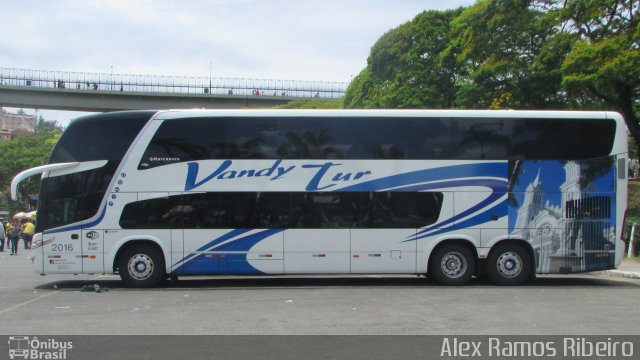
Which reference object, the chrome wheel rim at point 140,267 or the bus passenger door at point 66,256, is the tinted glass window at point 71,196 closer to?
the bus passenger door at point 66,256

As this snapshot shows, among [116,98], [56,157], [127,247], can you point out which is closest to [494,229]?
[127,247]

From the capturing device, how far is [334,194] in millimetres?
13891

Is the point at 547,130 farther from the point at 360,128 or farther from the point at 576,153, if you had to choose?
the point at 360,128

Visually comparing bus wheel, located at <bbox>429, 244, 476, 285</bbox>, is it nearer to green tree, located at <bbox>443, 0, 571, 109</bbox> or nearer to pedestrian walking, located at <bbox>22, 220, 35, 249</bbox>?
green tree, located at <bbox>443, 0, 571, 109</bbox>

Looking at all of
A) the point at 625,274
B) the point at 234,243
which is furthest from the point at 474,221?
the point at 625,274

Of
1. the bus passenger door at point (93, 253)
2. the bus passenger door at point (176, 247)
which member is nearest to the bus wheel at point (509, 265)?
the bus passenger door at point (176, 247)

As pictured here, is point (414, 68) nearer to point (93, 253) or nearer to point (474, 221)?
point (474, 221)

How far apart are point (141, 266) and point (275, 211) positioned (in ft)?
10.3

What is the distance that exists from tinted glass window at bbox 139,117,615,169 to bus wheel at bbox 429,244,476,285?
205cm

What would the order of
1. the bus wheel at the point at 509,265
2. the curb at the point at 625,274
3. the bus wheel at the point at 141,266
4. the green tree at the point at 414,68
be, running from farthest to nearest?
the green tree at the point at 414,68, the curb at the point at 625,274, the bus wheel at the point at 509,265, the bus wheel at the point at 141,266

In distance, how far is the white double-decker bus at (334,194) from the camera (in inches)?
541

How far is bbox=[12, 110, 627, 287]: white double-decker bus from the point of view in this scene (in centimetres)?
1375

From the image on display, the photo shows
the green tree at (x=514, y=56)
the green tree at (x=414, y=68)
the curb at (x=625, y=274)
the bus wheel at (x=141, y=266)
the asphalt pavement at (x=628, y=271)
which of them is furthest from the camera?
the green tree at (x=414, y=68)
